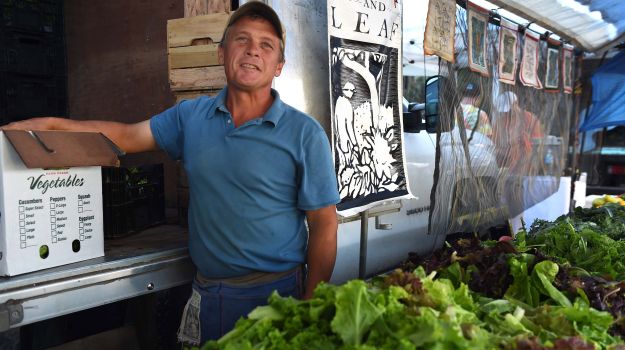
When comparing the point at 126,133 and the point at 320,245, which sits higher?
the point at 126,133

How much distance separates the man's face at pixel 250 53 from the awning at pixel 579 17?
11.5 ft

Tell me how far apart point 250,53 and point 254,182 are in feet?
1.97

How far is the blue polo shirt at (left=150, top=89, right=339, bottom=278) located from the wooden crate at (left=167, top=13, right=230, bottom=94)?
0.51m

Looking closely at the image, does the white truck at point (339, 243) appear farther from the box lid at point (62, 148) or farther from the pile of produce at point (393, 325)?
the pile of produce at point (393, 325)

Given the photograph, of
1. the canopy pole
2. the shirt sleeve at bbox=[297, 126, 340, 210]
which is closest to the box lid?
the shirt sleeve at bbox=[297, 126, 340, 210]

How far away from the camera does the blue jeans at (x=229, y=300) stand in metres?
2.46

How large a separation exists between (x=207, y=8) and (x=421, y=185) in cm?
281

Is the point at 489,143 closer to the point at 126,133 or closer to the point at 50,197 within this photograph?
A: the point at 126,133

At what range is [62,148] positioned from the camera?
2.24 m

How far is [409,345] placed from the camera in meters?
1.45

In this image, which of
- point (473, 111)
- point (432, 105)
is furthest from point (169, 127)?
point (473, 111)

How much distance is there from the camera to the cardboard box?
6.75 ft

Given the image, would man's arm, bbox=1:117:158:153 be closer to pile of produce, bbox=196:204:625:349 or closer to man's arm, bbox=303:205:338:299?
man's arm, bbox=303:205:338:299

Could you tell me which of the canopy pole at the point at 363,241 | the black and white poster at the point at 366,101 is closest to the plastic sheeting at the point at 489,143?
the black and white poster at the point at 366,101
